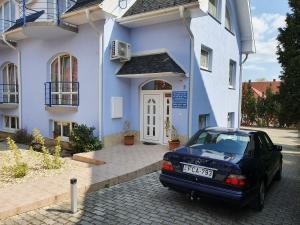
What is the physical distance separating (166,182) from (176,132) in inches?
207

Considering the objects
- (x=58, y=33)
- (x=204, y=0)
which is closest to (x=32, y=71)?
(x=58, y=33)

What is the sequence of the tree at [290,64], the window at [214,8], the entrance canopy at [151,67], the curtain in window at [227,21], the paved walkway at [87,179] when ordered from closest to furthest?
the paved walkway at [87,179], the entrance canopy at [151,67], the window at [214,8], the tree at [290,64], the curtain in window at [227,21]

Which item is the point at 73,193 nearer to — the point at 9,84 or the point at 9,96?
the point at 9,84

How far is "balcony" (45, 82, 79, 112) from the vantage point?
1135 centimetres

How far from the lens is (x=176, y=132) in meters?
10.5

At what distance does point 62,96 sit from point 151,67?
14.8 feet

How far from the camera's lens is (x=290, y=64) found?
43.2 feet

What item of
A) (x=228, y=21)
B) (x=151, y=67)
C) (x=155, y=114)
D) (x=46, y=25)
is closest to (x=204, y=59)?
(x=151, y=67)

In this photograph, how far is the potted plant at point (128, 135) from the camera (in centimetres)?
1094

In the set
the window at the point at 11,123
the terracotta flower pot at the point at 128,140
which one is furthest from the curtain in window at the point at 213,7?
the window at the point at 11,123

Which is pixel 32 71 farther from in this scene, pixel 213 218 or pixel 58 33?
pixel 213 218

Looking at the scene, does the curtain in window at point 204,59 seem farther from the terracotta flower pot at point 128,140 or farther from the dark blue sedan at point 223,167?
the dark blue sedan at point 223,167

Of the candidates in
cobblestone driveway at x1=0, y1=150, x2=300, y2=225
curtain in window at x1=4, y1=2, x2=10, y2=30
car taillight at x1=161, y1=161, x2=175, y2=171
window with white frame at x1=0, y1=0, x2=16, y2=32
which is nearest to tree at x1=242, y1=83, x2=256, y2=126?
cobblestone driveway at x1=0, y1=150, x2=300, y2=225

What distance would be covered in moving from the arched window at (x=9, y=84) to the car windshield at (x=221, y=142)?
1192 cm
